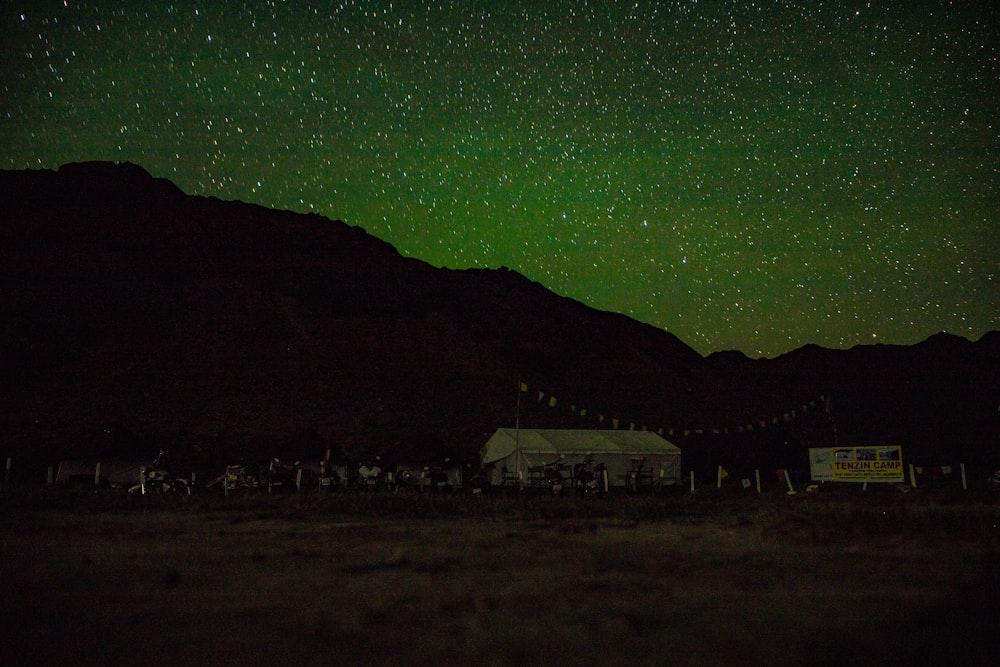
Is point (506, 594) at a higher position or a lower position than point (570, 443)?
lower

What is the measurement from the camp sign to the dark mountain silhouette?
11.3 metres

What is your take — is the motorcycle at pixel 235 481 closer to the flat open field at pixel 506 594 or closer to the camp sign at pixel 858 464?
the flat open field at pixel 506 594

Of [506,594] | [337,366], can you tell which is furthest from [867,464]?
[337,366]

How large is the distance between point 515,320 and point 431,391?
55.3m

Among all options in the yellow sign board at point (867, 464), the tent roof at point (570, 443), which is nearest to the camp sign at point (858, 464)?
the yellow sign board at point (867, 464)

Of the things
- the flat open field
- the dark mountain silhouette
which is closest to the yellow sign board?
the dark mountain silhouette

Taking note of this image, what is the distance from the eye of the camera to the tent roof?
38656 millimetres

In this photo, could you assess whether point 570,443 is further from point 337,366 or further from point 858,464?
point 337,366

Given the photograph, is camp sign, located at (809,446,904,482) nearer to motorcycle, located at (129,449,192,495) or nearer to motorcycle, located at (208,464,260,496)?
motorcycle, located at (208,464,260,496)

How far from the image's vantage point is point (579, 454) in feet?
128

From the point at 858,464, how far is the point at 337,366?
55596mm

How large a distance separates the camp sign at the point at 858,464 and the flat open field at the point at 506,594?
1230 cm

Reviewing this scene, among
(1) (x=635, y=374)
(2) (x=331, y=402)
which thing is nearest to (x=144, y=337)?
(2) (x=331, y=402)

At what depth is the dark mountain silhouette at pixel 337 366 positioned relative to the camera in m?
62.3
